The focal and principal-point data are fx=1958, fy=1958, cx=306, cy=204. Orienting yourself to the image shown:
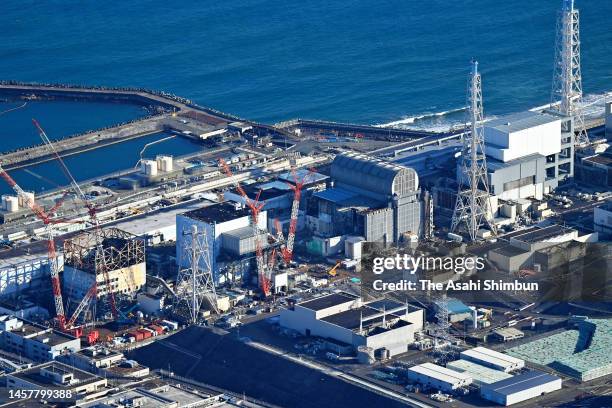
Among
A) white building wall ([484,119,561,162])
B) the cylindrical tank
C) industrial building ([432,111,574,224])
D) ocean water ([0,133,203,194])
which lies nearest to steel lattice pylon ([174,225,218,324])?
the cylindrical tank

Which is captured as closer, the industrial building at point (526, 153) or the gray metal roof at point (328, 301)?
the gray metal roof at point (328, 301)

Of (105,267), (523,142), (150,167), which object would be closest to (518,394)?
(105,267)

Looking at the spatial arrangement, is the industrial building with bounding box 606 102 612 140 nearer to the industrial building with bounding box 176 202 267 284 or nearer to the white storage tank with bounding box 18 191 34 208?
the industrial building with bounding box 176 202 267 284

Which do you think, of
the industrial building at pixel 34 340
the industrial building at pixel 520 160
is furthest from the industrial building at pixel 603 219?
the industrial building at pixel 34 340

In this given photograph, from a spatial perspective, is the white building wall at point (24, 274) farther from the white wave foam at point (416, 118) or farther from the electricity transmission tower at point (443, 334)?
the white wave foam at point (416, 118)

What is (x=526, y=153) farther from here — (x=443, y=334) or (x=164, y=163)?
(x=164, y=163)

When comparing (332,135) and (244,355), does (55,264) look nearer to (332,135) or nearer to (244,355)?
(244,355)

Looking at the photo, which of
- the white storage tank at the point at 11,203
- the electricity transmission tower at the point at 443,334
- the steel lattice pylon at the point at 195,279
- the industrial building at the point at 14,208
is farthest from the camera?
the white storage tank at the point at 11,203
